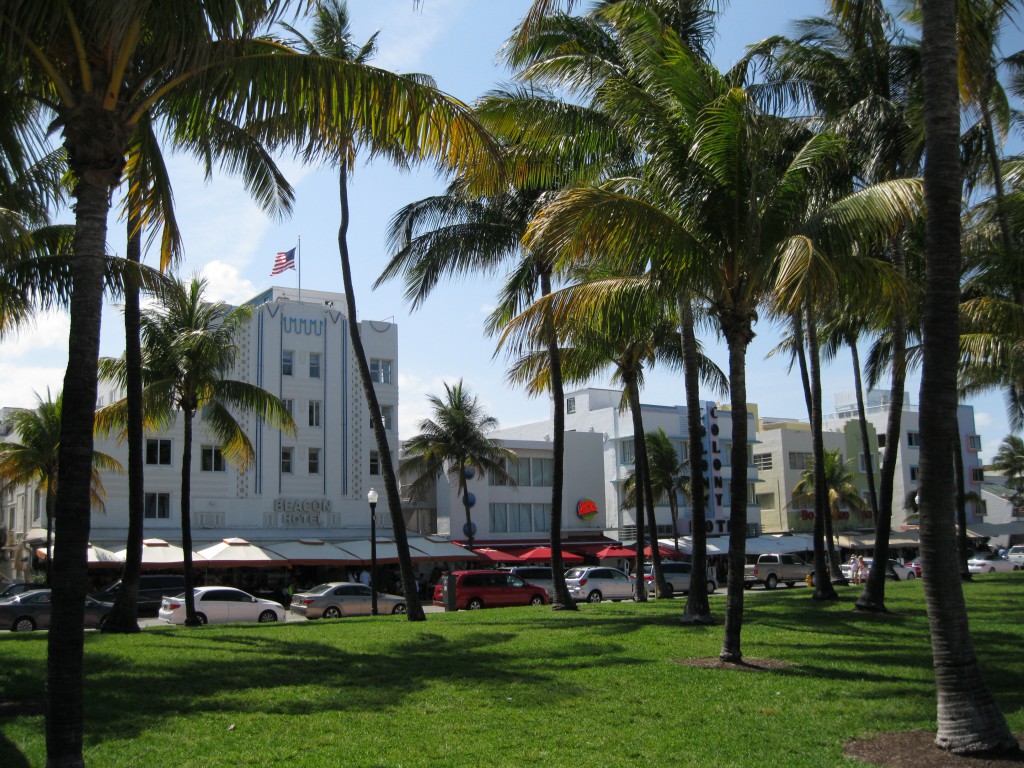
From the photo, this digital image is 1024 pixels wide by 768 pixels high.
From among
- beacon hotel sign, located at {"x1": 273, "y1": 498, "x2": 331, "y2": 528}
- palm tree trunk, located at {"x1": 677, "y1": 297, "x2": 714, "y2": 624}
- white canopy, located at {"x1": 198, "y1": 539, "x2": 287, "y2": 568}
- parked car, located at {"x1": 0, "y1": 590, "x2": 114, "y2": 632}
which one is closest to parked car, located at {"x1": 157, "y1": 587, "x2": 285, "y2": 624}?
parked car, located at {"x1": 0, "y1": 590, "x2": 114, "y2": 632}

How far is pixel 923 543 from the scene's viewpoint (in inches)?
324

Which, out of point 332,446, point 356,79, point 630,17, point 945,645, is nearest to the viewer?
point 945,645

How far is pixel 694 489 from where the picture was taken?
1880cm

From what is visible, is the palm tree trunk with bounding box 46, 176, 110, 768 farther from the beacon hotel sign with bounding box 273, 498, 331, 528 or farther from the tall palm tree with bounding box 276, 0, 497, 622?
the beacon hotel sign with bounding box 273, 498, 331, 528

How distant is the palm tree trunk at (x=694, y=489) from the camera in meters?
17.5

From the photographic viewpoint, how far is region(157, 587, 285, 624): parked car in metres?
28.6

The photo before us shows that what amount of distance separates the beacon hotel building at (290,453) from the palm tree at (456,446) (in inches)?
78.0

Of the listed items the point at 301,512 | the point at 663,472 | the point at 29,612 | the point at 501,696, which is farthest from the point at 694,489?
the point at 663,472

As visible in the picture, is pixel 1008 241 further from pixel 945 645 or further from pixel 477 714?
pixel 477 714

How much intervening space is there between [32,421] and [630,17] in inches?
1154

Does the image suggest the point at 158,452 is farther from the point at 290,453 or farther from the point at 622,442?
the point at 622,442

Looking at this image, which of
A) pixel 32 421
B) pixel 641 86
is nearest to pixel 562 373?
pixel 641 86

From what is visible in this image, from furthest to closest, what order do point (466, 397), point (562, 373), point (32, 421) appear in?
point (466, 397)
point (32, 421)
point (562, 373)

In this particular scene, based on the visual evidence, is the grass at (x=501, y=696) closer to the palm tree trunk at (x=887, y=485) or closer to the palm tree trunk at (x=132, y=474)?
the palm tree trunk at (x=887, y=485)
